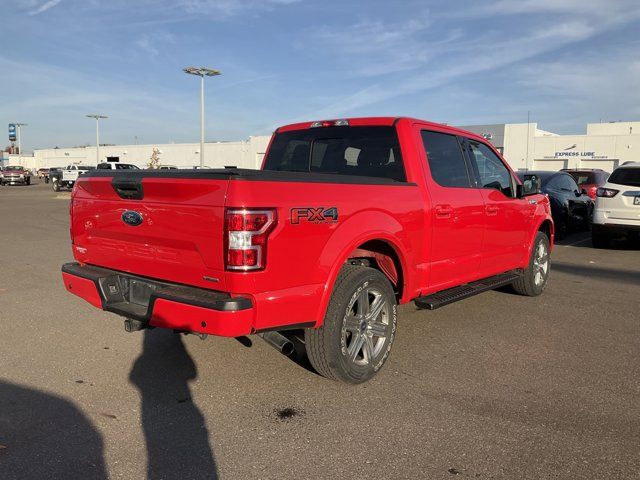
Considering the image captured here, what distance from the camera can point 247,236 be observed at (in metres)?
3.03

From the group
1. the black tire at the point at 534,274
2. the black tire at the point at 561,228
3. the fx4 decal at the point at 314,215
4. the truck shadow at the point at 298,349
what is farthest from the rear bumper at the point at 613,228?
the fx4 decal at the point at 314,215

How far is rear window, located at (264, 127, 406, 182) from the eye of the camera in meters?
4.60

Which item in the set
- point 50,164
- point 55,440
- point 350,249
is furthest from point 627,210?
point 50,164

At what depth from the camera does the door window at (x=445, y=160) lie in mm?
4770

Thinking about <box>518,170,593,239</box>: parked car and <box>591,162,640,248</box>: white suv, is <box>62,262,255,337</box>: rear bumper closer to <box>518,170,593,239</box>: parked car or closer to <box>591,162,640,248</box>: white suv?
<box>591,162,640,248</box>: white suv

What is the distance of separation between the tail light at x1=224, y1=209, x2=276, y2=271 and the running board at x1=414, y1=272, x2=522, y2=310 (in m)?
1.90

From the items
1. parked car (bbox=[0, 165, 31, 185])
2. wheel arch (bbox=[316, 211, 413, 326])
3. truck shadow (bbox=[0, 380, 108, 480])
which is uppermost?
parked car (bbox=[0, 165, 31, 185])

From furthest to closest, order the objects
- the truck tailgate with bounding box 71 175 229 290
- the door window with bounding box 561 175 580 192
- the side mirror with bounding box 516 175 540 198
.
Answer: the door window with bounding box 561 175 580 192, the side mirror with bounding box 516 175 540 198, the truck tailgate with bounding box 71 175 229 290

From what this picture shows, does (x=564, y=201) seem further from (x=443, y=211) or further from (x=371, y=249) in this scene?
(x=371, y=249)

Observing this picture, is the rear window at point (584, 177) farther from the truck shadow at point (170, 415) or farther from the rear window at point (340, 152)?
the truck shadow at point (170, 415)

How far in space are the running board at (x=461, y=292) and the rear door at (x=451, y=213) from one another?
0.08 metres

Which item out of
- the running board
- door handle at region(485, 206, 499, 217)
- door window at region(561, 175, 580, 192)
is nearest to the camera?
the running board

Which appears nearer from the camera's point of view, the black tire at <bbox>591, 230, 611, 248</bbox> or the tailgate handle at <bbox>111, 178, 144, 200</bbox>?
Result: the tailgate handle at <bbox>111, 178, 144, 200</bbox>

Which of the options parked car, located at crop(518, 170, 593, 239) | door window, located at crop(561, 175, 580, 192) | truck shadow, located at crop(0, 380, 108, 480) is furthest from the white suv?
truck shadow, located at crop(0, 380, 108, 480)
